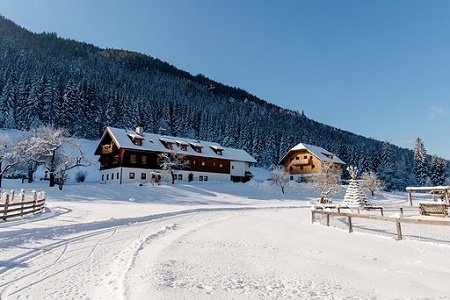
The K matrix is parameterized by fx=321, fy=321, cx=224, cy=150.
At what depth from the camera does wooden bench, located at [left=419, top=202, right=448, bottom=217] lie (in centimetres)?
2059

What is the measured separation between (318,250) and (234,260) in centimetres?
352

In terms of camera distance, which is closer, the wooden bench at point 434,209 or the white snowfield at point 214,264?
the white snowfield at point 214,264

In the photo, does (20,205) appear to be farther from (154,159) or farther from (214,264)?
(154,159)

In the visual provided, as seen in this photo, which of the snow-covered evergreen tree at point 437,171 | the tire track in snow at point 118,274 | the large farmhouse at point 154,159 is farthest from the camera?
the snow-covered evergreen tree at point 437,171

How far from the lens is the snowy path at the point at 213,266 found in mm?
6238

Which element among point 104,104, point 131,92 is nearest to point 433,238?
point 104,104

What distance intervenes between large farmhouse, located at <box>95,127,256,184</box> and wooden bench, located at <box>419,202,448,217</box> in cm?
3922

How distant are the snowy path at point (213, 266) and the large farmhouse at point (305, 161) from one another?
177ft

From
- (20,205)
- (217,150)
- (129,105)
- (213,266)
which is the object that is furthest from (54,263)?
(129,105)

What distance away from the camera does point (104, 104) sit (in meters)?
92.8

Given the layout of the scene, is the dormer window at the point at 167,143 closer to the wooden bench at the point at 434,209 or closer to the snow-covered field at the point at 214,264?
the snow-covered field at the point at 214,264

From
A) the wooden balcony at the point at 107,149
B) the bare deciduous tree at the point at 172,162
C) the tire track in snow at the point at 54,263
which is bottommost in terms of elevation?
the tire track in snow at the point at 54,263

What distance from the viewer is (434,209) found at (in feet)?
70.2

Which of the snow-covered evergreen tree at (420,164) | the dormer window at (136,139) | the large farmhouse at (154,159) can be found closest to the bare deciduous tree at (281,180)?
the large farmhouse at (154,159)
